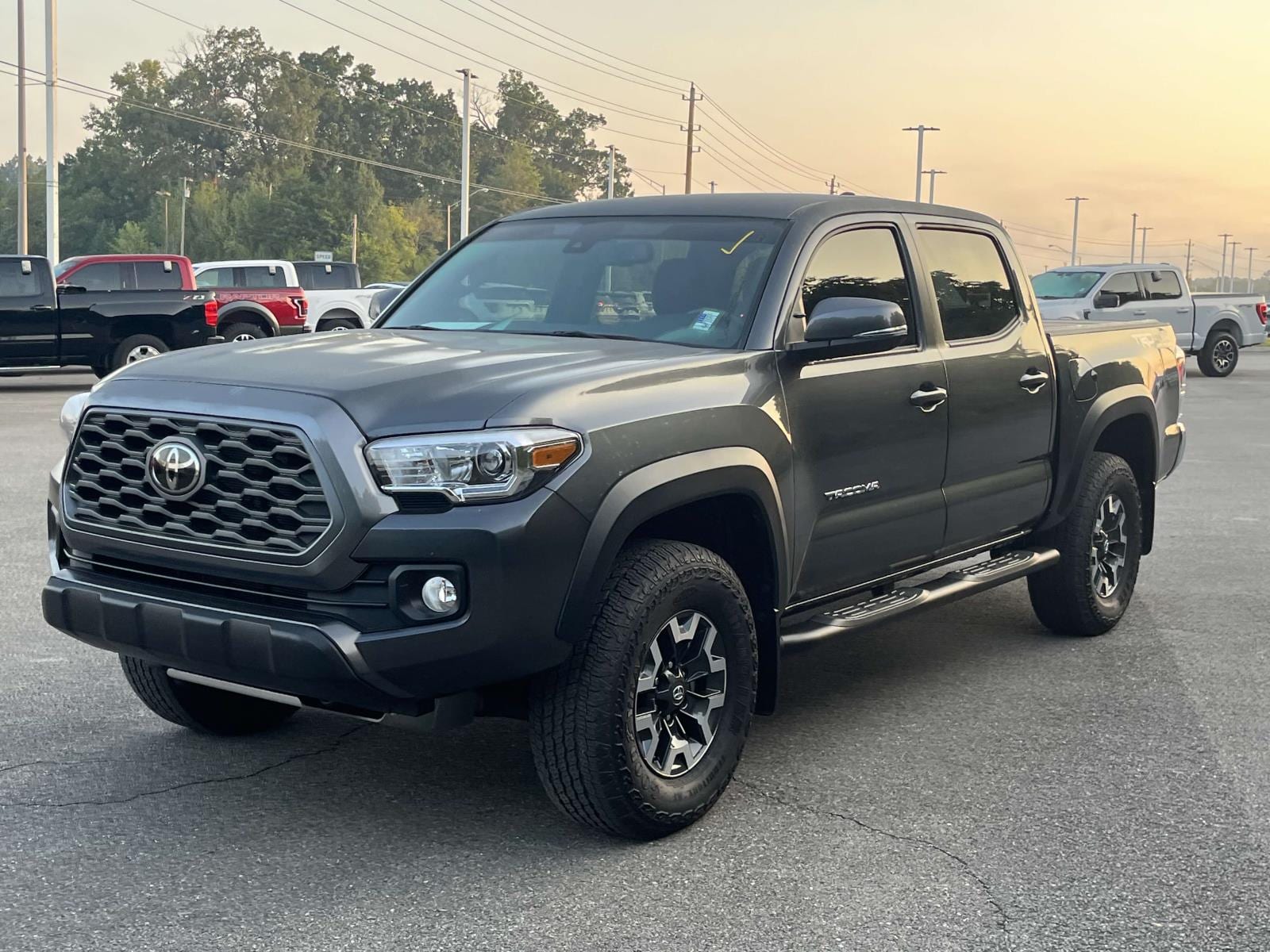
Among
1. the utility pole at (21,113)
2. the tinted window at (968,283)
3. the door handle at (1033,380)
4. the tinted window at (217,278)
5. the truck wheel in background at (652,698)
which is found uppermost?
the utility pole at (21,113)

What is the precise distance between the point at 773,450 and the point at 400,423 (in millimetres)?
1300

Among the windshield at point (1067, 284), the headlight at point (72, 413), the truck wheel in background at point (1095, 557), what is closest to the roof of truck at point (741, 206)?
the truck wheel in background at point (1095, 557)

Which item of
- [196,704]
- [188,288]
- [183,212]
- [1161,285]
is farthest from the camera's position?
[183,212]

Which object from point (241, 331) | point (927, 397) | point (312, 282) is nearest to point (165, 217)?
point (312, 282)

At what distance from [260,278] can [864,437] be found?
24340mm

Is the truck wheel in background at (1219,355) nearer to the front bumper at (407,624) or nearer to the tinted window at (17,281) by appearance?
the tinted window at (17,281)

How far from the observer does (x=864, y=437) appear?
16.6 feet

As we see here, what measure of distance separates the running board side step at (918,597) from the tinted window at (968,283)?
3.07 ft

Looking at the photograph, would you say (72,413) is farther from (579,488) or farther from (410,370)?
(579,488)

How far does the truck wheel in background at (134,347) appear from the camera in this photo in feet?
69.5

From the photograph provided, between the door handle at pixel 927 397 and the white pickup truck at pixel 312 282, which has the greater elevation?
the white pickup truck at pixel 312 282

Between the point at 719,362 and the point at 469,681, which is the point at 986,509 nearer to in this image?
the point at 719,362

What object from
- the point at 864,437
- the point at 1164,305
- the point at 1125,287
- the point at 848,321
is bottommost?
the point at 864,437

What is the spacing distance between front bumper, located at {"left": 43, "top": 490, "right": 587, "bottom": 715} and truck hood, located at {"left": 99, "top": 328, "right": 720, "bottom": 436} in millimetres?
285
